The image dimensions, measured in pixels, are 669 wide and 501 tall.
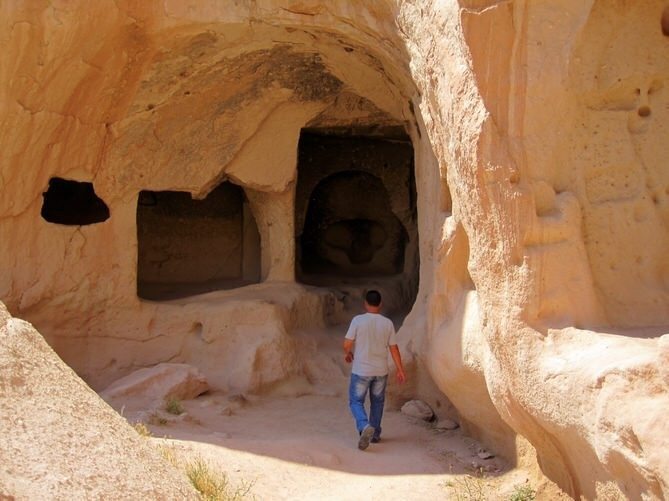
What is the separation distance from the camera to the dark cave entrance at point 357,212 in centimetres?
913

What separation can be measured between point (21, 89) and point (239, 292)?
271cm

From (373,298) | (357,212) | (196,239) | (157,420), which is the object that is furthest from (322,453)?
(357,212)

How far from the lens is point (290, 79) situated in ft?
23.8

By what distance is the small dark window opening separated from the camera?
7.53 meters

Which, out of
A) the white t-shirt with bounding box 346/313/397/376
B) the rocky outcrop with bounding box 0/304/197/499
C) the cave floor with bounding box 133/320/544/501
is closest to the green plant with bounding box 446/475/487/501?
the cave floor with bounding box 133/320/544/501

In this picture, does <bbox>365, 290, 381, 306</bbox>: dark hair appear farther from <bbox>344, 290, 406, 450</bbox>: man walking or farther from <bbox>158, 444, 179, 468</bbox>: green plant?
<bbox>158, 444, 179, 468</bbox>: green plant

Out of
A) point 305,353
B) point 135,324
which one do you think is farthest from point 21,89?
point 305,353

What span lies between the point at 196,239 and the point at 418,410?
14.3 ft

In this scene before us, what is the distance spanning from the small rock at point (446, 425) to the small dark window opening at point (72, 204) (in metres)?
3.89

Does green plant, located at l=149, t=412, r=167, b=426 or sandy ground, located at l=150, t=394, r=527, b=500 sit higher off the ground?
green plant, located at l=149, t=412, r=167, b=426

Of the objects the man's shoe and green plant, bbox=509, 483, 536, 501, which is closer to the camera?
green plant, bbox=509, 483, 536, 501

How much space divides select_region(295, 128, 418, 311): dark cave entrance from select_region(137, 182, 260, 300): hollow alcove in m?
0.69

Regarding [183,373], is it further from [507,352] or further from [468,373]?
[507,352]

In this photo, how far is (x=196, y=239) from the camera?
917 centimetres
